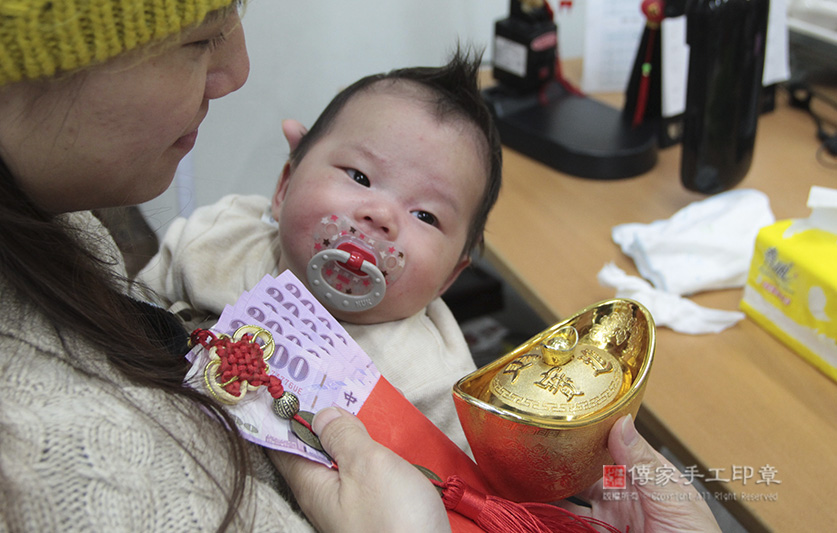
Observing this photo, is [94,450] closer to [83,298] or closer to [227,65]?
[83,298]

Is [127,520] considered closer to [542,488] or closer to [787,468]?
[542,488]

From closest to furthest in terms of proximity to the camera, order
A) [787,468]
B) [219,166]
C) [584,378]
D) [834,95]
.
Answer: [584,378] < [787,468] < [834,95] < [219,166]

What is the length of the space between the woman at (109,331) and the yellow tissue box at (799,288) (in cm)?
67

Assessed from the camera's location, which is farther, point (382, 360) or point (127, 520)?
point (382, 360)

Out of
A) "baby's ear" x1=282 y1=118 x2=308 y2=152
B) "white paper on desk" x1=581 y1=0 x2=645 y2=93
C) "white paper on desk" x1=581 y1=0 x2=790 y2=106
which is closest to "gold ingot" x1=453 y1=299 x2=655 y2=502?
"baby's ear" x1=282 y1=118 x2=308 y2=152

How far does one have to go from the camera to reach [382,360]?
93 cm

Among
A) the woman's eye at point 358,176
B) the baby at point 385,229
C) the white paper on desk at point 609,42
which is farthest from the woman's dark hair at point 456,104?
the white paper on desk at point 609,42

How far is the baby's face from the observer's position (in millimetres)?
923

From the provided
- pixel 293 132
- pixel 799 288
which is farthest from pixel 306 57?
pixel 799 288

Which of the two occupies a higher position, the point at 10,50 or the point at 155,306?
the point at 10,50

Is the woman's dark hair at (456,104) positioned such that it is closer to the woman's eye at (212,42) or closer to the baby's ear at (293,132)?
the baby's ear at (293,132)

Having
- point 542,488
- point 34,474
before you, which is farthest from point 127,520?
point 542,488

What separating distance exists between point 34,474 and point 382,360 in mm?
500

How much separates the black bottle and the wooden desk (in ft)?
0.25
